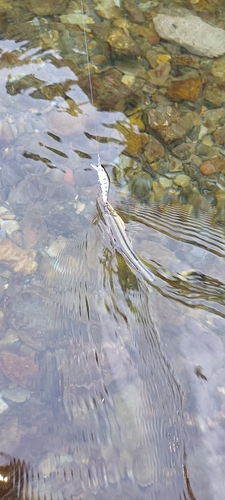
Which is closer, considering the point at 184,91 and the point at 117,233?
the point at 117,233

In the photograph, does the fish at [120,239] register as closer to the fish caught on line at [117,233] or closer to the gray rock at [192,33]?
the fish caught on line at [117,233]

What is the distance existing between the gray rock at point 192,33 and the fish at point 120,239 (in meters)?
3.15

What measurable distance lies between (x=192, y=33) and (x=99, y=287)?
4294 mm

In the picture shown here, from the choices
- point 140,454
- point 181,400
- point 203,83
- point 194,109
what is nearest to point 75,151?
point 194,109

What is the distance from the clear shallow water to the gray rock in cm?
20

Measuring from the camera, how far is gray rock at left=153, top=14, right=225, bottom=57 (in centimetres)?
577

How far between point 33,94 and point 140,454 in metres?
4.28

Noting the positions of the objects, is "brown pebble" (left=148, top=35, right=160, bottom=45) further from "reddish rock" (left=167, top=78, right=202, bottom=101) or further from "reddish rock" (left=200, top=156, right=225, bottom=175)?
"reddish rock" (left=200, top=156, right=225, bottom=175)

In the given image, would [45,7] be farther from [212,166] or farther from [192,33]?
[212,166]

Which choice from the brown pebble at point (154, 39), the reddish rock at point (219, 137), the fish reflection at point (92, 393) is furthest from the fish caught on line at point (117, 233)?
the brown pebble at point (154, 39)

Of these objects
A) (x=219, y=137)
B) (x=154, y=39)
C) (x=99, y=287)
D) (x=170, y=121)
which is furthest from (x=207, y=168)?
(x=154, y=39)

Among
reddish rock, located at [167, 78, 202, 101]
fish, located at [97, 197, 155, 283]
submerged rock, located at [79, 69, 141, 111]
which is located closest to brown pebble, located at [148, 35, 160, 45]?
reddish rock, located at [167, 78, 202, 101]

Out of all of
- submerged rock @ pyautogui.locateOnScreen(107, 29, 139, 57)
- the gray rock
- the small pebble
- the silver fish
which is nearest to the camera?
the silver fish

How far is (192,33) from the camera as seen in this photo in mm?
5867
